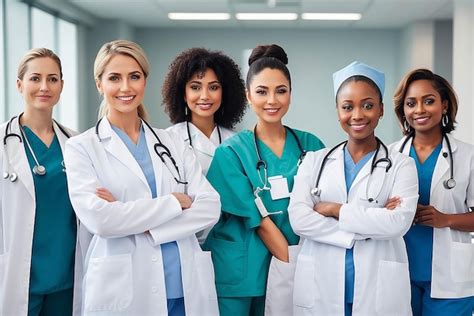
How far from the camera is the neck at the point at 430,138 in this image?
2143mm

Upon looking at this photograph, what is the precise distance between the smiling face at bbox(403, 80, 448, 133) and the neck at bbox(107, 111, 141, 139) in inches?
39.3

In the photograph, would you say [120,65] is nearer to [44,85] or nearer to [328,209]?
[44,85]

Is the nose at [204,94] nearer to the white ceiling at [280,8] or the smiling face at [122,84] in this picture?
the smiling face at [122,84]

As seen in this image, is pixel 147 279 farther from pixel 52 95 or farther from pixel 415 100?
pixel 415 100

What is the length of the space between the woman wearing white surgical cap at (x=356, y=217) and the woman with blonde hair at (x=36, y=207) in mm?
797

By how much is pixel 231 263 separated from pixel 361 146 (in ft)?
2.01

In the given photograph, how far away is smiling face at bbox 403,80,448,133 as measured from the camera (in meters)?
2.09

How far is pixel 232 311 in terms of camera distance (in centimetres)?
204

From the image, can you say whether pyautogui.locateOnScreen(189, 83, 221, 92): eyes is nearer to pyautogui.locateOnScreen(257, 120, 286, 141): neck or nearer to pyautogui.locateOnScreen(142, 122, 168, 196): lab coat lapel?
pyautogui.locateOnScreen(257, 120, 286, 141): neck

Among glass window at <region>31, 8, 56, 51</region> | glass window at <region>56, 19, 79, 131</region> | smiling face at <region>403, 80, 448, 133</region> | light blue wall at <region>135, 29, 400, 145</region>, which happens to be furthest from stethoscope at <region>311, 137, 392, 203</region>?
light blue wall at <region>135, 29, 400, 145</region>

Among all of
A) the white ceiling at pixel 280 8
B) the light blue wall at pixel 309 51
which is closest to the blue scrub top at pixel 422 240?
the white ceiling at pixel 280 8

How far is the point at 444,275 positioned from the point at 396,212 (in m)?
0.40

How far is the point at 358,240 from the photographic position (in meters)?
1.87

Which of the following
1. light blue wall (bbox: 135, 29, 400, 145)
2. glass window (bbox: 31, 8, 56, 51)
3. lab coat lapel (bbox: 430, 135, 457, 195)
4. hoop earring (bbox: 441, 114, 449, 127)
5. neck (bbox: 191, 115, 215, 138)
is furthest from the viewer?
light blue wall (bbox: 135, 29, 400, 145)
